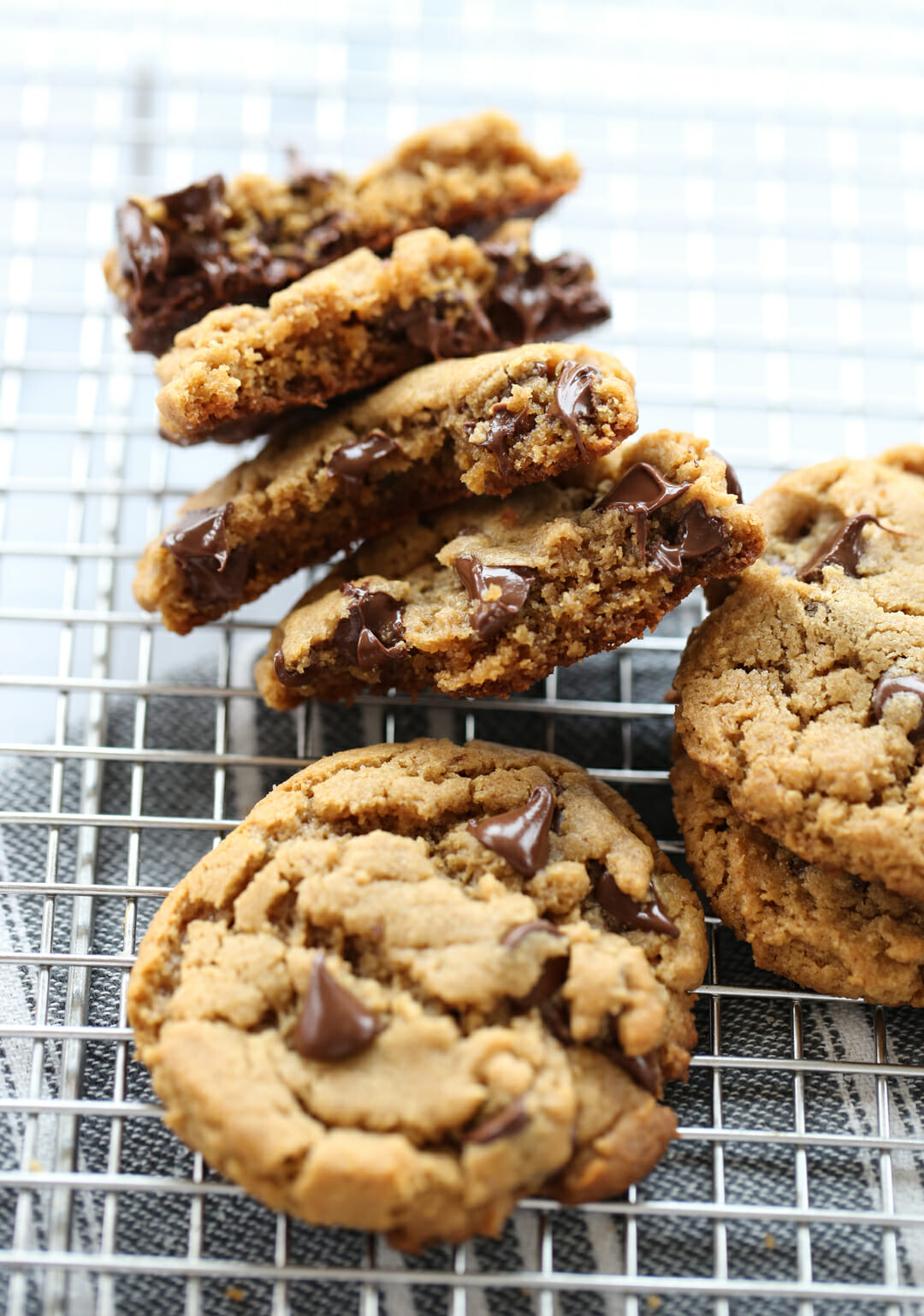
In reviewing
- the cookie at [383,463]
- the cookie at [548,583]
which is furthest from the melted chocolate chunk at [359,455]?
the cookie at [548,583]

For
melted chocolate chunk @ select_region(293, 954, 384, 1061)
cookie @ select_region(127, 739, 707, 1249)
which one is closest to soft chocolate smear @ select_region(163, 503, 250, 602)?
cookie @ select_region(127, 739, 707, 1249)

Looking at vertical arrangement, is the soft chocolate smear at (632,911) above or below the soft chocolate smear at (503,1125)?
above

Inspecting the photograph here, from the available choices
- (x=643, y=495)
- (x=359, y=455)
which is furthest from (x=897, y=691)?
(x=359, y=455)

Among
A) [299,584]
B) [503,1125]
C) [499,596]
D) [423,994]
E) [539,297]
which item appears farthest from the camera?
[299,584]

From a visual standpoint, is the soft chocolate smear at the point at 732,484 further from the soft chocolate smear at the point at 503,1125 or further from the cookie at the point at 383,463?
the soft chocolate smear at the point at 503,1125

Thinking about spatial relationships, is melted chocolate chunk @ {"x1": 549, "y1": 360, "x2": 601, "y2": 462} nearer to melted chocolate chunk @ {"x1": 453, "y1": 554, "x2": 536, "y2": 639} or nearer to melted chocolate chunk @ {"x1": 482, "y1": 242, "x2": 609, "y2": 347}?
melted chocolate chunk @ {"x1": 453, "y1": 554, "x2": 536, "y2": 639}

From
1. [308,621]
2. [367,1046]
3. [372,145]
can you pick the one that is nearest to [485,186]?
[372,145]

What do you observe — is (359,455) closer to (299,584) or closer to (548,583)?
(548,583)
